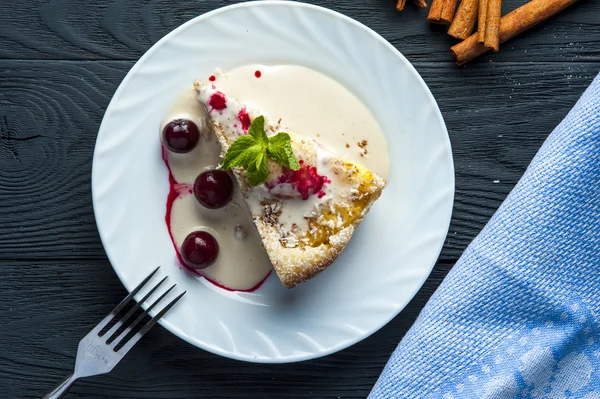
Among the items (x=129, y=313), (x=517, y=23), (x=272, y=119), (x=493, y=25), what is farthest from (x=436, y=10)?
(x=129, y=313)

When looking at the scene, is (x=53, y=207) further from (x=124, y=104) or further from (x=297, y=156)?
(x=297, y=156)

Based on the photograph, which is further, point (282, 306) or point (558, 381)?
point (282, 306)

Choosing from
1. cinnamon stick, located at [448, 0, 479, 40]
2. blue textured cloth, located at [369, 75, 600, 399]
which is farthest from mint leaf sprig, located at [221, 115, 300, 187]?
cinnamon stick, located at [448, 0, 479, 40]

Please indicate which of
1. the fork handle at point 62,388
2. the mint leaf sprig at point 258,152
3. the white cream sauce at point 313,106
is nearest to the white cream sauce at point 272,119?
the white cream sauce at point 313,106

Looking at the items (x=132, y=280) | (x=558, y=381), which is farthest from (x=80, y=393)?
(x=558, y=381)

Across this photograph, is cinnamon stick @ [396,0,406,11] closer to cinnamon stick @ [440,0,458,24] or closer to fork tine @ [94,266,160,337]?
cinnamon stick @ [440,0,458,24]

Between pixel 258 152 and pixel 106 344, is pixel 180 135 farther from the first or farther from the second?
pixel 106 344
